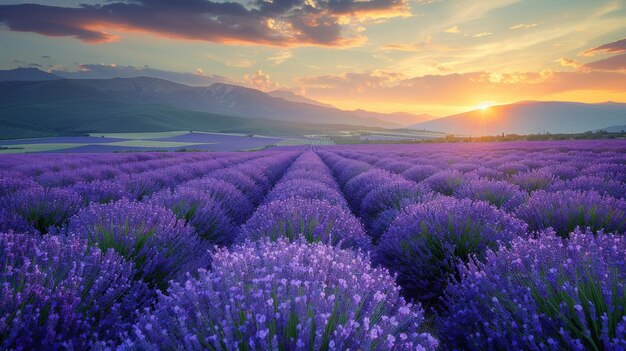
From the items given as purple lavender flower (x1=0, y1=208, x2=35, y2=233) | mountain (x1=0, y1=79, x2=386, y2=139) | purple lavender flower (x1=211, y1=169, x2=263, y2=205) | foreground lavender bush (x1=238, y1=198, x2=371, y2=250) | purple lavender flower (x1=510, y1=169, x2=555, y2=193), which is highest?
mountain (x1=0, y1=79, x2=386, y2=139)

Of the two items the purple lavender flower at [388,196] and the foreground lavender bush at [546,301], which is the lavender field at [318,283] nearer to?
the foreground lavender bush at [546,301]

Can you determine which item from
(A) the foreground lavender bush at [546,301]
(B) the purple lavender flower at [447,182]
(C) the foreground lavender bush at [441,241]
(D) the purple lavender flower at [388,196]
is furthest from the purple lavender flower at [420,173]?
(A) the foreground lavender bush at [546,301]

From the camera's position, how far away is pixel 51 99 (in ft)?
560

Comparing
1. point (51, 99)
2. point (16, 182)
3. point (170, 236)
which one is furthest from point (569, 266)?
point (51, 99)

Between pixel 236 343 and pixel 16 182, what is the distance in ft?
23.6

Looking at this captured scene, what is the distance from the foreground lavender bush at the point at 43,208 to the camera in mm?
4254

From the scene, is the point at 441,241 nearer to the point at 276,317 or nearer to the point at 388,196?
the point at 276,317

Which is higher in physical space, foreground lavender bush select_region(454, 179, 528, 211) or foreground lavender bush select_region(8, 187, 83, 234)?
foreground lavender bush select_region(454, 179, 528, 211)

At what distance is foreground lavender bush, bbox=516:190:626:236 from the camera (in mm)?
3367

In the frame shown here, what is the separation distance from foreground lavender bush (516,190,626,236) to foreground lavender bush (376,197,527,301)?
533 mm

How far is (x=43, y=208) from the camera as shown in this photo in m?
4.39

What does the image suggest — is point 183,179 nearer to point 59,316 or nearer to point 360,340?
point 59,316

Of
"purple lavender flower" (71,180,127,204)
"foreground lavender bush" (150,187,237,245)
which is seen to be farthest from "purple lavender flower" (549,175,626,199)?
"purple lavender flower" (71,180,127,204)

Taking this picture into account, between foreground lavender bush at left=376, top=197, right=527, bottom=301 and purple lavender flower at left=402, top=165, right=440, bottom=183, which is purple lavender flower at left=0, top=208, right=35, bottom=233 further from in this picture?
purple lavender flower at left=402, top=165, right=440, bottom=183
